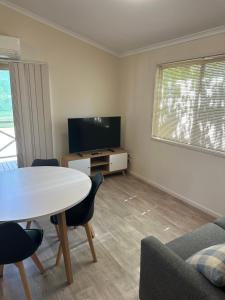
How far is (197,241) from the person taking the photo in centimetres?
165

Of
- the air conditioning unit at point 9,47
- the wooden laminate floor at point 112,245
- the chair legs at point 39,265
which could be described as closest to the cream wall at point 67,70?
the air conditioning unit at point 9,47

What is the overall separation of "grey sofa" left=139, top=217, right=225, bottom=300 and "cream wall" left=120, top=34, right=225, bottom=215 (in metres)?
1.22

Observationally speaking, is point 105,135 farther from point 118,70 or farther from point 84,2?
point 84,2

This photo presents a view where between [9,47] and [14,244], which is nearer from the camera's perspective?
[14,244]

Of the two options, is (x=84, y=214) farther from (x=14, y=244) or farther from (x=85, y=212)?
(x=14, y=244)

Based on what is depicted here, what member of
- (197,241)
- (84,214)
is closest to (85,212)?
(84,214)

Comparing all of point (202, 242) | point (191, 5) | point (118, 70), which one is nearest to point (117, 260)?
point (202, 242)

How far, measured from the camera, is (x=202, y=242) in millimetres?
1643

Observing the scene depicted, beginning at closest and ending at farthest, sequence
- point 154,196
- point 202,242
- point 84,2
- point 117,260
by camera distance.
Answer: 1. point 202,242
2. point 117,260
3. point 84,2
4. point 154,196

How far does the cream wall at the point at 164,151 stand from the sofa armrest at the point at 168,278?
178cm

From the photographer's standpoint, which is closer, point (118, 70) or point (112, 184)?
point (112, 184)

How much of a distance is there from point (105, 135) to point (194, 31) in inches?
86.5

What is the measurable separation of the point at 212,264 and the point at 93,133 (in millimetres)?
3123

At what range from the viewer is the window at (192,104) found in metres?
2.70
